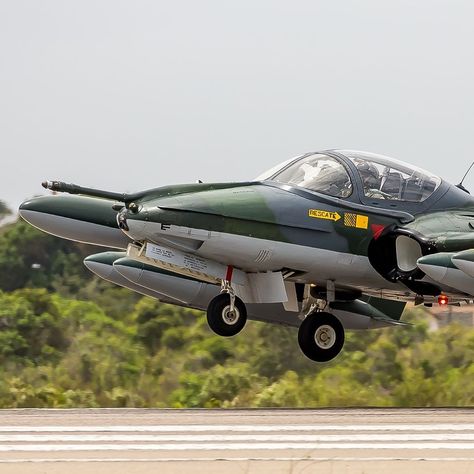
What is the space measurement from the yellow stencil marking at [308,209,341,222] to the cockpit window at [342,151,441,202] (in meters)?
0.59

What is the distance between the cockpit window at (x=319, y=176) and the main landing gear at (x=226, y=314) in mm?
1775

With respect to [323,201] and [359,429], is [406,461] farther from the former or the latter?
[323,201]

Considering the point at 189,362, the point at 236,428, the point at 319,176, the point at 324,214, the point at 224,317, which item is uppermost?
the point at 319,176

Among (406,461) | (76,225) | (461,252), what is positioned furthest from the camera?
(76,225)

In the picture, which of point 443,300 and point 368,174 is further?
point 443,300

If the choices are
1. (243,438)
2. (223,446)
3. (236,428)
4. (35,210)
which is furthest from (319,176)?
(223,446)

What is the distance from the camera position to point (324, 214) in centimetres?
1809

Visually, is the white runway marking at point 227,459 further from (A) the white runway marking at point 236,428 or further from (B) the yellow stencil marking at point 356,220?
A: (B) the yellow stencil marking at point 356,220

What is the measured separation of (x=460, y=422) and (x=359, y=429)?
1.37 meters

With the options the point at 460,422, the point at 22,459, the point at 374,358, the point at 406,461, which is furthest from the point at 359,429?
the point at 374,358

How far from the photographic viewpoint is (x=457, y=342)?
29.9 m

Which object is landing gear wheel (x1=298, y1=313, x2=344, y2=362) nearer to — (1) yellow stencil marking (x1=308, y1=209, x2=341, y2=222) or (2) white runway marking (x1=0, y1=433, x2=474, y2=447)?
(1) yellow stencil marking (x1=308, y1=209, x2=341, y2=222)

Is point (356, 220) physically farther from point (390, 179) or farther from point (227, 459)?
point (227, 459)

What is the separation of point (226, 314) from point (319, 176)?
2.32 metres
